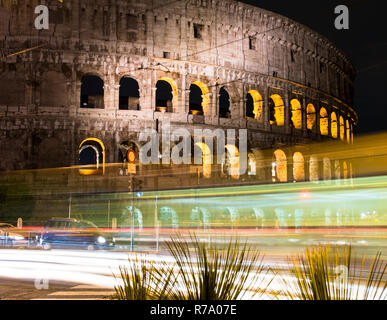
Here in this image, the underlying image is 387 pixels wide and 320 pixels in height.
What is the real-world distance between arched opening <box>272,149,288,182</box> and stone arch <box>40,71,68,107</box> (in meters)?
13.6

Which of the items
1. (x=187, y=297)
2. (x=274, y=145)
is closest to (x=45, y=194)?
(x=274, y=145)

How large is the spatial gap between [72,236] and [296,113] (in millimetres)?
20281

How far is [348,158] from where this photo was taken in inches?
450

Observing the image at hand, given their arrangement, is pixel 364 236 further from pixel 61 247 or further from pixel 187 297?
pixel 61 247

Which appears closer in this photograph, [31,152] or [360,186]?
[360,186]

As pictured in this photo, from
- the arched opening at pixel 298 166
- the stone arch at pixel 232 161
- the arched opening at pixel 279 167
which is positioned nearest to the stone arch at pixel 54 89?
the stone arch at pixel 232 161

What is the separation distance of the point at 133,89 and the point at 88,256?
39.6 metres

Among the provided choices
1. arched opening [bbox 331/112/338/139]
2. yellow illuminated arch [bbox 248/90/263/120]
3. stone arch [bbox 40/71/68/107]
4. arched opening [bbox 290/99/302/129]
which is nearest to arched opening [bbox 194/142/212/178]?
yellow illuminated arch [bbox 248/90/263/120]

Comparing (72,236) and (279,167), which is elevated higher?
(279,167)

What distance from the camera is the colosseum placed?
80.2ft

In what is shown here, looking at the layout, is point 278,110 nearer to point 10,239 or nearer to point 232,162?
point 232,162

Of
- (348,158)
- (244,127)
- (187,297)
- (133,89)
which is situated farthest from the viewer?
(133,89)

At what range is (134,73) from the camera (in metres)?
26.0

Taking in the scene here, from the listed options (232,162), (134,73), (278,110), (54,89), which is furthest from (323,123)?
(54,89)
